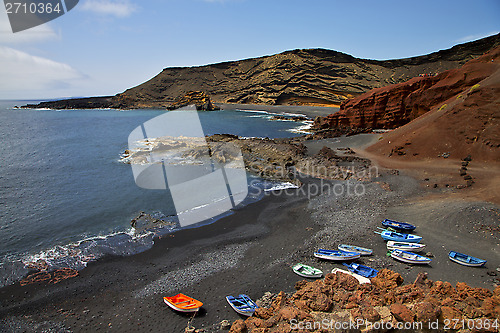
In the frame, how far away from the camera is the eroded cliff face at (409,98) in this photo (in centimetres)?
3031

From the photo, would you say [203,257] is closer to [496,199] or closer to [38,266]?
[38,266]

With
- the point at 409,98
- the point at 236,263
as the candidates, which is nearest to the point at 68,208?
the point at 236,263

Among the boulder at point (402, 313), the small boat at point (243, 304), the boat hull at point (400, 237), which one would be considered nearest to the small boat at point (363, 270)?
the boat hull at point (400, 237)

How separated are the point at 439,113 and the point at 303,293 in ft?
90.1

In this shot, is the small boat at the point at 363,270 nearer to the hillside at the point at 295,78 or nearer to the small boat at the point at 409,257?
the small boat at the point at 409,257

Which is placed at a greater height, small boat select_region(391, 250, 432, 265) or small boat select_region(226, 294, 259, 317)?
small boat select_region(226, 294, 259, 317)

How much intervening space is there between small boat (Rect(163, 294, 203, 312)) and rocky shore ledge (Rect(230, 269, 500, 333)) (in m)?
2.30

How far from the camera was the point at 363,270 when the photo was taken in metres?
10.0

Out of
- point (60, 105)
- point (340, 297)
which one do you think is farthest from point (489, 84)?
point (60, 105)

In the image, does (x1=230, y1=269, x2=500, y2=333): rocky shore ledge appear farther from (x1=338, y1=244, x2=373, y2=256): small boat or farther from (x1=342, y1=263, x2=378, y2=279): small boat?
(x1=338, y1=244, x2=373, y2=256): small boat

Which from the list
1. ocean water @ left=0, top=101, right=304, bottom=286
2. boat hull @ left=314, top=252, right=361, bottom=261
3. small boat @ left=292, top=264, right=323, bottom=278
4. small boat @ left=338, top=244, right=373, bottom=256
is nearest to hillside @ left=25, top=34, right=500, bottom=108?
ocean water @ left=0, top=101, right=304, bottom=286

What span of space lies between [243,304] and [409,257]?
6770 millimetres

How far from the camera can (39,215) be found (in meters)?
16.5

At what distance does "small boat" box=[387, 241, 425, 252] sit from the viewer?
36.3 ft
